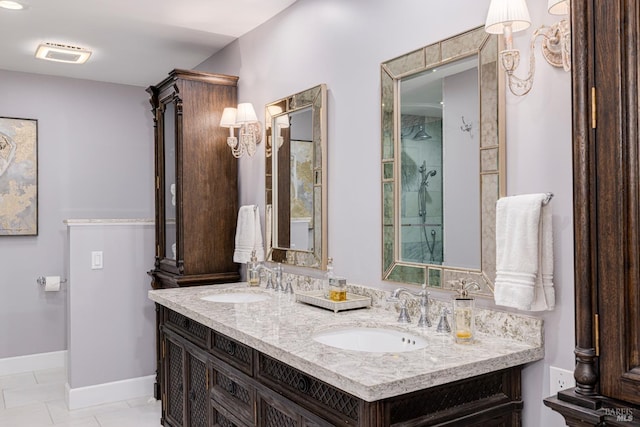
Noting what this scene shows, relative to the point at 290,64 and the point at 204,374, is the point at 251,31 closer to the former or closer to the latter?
the point at 290,64

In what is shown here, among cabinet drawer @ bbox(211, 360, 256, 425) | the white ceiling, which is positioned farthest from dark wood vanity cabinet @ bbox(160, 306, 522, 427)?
the white ceiling

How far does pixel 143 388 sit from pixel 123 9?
2654mm

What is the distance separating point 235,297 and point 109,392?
1.54 meters

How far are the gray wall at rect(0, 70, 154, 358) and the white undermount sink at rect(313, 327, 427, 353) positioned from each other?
362 cm

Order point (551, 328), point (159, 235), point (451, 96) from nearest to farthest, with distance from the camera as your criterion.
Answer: point (551, 328) < point (451, 96) < point (159, 235)

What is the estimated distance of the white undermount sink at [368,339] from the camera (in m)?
1.91

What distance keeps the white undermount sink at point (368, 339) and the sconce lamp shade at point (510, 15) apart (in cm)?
109

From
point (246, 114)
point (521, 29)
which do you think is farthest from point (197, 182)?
point (521, 29)

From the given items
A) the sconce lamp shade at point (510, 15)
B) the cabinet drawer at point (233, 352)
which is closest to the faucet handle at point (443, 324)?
the cabinet drawer at point (233, 352)

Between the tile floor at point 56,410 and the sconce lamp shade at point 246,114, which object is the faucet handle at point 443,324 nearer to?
the sconce lamp shade at point 246,114

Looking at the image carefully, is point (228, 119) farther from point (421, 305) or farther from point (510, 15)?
point (510, 15)

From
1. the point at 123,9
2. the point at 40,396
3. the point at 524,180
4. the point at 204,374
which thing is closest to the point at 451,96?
the point at 524,180

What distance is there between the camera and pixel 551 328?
163 centimetres

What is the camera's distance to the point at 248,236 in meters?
3.29
